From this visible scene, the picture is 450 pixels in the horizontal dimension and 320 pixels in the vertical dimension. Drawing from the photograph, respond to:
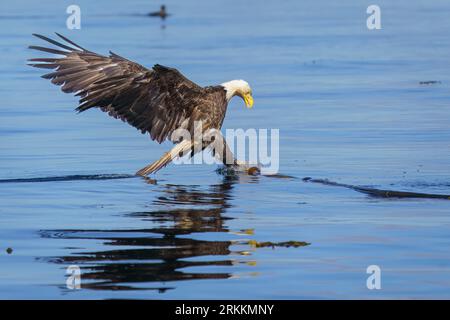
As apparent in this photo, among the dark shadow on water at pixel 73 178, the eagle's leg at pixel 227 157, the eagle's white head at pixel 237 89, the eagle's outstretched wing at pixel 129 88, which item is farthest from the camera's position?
the eagle's white head at pixel 237 89

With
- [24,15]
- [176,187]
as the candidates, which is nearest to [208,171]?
[176,187]

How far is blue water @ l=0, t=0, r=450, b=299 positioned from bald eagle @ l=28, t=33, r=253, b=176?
20.1 inches

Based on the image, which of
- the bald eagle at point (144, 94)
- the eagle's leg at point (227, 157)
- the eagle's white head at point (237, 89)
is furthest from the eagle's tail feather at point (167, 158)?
the eagle's white head at point (237, 89)

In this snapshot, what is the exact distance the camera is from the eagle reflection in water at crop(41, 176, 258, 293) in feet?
25.2

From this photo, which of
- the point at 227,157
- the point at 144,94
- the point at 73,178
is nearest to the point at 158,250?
the point at 144,94

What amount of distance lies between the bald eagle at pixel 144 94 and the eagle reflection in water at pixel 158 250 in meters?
1.25

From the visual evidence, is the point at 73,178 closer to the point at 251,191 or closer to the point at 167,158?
the point at 167,158

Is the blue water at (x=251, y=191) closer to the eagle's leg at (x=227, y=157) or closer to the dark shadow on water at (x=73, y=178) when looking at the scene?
the dark shadow on water at (x=73, y=178)

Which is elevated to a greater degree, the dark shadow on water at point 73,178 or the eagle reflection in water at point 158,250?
the dark shadow on water at point 73,178

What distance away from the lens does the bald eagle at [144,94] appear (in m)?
11.3

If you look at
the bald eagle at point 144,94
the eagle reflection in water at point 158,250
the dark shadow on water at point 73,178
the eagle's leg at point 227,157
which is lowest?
the eagle reflection in water at point 158,250

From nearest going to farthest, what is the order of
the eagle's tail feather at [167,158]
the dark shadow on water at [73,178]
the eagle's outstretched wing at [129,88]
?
1. the eagle's outstretched wing at [129,88]
2. the dark shadow on water at [73,178]
3. the eagle's tail feather at [167,158]

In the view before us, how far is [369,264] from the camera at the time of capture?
316 inches

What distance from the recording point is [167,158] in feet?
38.1
